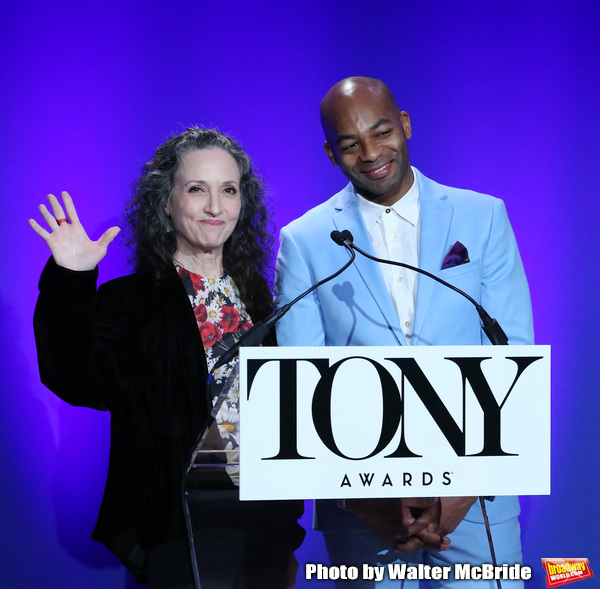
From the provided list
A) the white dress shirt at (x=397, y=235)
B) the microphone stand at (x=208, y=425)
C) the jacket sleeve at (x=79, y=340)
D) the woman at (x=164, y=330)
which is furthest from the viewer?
the white dress shirt at (x=397, y=235)

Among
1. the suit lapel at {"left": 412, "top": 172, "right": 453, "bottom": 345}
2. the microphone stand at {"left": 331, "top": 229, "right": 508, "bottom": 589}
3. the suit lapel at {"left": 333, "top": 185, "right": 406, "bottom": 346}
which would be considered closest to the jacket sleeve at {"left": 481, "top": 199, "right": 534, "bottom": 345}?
the suit lapel at {"left": 412, "top": 172, "right": 453, "bottom": 345}

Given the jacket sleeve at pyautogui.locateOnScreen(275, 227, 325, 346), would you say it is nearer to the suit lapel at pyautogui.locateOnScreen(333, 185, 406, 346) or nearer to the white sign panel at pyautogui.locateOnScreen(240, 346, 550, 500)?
the suit lapel at pyautogui.locateOnScreen(333, 185, 406, 346)

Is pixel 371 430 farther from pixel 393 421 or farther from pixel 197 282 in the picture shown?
pixel 197 282

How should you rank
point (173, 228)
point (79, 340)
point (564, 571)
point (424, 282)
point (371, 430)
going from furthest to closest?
point (173, 228), point (424, 282), point (79, 340), point (564, 571), point (371, 430)

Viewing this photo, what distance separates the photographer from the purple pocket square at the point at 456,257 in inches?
72.2

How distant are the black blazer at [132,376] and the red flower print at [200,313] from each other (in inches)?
2.1

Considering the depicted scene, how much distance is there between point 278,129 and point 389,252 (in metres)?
0.93

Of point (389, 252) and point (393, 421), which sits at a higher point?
point (389, 252)

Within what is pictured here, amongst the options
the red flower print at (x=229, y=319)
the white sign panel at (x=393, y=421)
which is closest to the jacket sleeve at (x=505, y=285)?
the white sign panel at (x=393, y=421)

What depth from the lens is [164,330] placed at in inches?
71.0

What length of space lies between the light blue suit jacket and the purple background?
74 centimetres

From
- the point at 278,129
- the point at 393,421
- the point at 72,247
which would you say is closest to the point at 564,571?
the point at 393,421

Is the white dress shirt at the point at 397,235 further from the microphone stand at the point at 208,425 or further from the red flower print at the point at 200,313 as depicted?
the microphone stand at the point at 208,425

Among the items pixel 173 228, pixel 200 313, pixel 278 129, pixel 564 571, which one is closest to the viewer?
pixel 564 571
